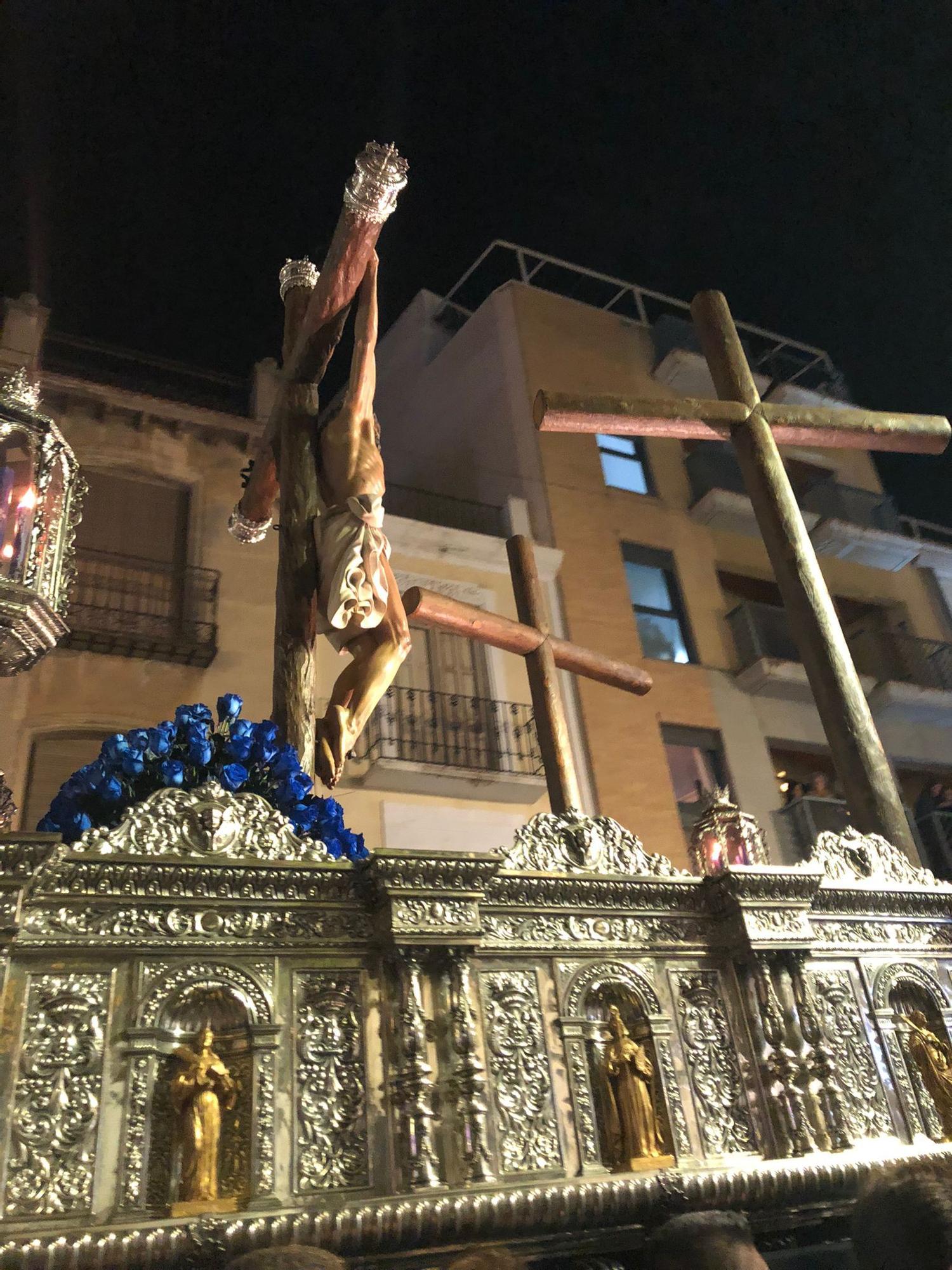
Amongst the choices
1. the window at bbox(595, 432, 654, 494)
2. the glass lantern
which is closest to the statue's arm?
the glass lantern

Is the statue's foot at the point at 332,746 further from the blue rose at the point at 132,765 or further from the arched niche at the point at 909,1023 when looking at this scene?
the arched niche at the point at 909,1023

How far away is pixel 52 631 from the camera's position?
9.38 feet

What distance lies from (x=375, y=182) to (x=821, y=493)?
11.8 meters

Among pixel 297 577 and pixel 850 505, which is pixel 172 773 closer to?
A: pixel 297 577

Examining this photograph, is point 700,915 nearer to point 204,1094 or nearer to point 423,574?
point 204,1094

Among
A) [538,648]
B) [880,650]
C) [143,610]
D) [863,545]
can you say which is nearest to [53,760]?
[143,610]

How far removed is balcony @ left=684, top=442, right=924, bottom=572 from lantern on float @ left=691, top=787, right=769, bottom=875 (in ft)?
31.0

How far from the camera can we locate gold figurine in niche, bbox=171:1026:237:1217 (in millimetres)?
2188

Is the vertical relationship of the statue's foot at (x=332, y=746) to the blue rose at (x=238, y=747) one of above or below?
above

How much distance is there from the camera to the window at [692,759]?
1104 centimetres

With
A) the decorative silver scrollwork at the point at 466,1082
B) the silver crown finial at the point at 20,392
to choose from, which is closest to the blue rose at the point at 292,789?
the decorative silver scrollwork at the point at 466,1082

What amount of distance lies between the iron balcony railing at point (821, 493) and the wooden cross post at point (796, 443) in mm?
7374

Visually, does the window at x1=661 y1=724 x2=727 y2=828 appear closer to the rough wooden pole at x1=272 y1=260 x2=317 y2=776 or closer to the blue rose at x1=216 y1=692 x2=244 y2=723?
the rough wooden pole at x1=272 y1=260 x2=317 y2=776

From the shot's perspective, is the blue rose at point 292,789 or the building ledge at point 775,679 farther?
the building ledge at point 775,679
